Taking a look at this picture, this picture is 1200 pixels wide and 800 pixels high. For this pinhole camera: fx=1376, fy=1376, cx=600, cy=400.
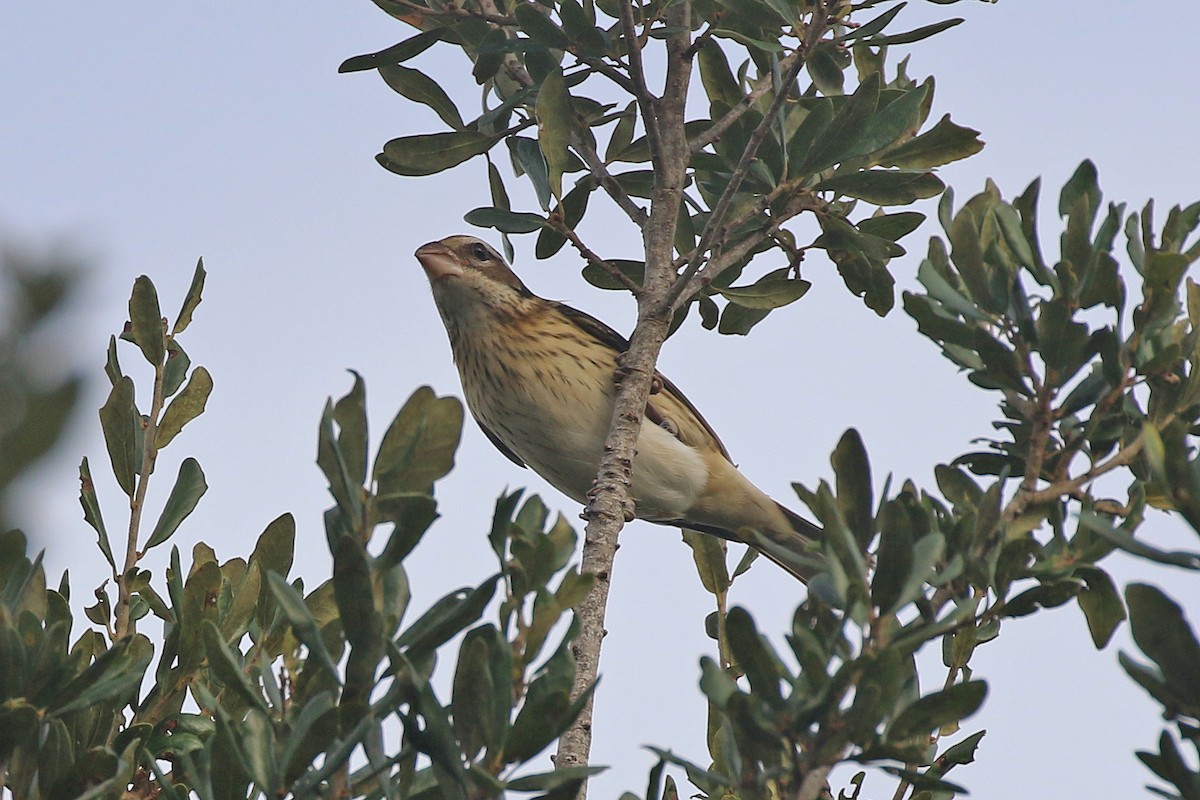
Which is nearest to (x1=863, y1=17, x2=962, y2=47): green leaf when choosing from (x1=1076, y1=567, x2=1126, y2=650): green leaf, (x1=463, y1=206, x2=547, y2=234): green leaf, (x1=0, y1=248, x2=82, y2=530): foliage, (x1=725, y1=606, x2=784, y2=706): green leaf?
(x1=463, y1=206, x2=547, y2=234): green leaf

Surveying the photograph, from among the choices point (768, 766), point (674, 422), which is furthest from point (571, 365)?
point (768, 766)

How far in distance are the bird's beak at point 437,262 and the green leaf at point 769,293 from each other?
2269 millimetres

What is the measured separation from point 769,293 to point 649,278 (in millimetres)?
648

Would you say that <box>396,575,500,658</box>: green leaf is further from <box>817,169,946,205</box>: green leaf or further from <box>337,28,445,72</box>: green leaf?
<box>337,28,445,72</box>: green leaf

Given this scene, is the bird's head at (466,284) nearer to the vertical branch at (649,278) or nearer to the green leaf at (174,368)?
the vertical branch at (649,278)

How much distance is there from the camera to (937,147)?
3.61 m

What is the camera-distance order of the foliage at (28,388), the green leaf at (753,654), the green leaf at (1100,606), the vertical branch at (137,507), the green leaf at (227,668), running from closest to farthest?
1. the foliage at (28,388)
2. the green leaf at (753,654)
3. the green leaf at (227,668)
4. the green leaf at (1100,606)
5. the vertical branch at (137,507)

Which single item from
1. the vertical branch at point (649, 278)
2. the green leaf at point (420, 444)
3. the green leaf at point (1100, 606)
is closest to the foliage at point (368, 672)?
the green leaf at point (420, 444)

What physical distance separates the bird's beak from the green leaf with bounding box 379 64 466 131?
6.31ft

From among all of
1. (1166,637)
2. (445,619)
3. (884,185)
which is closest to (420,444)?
(445,619)

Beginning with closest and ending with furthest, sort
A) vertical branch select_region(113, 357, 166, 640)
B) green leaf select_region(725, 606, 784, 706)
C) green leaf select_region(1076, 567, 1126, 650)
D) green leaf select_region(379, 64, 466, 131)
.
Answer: green leaf select_region(725, 606, 784, 706), green leaf select_region(1076, 567, 1126, 650), vertical branch select_region(113, 357, 166, 640), green leaf select_region(379, 64, 466, 131)

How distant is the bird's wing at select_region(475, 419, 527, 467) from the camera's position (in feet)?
19.4

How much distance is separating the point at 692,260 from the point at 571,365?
2.30 meters

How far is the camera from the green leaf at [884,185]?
3533 mm
